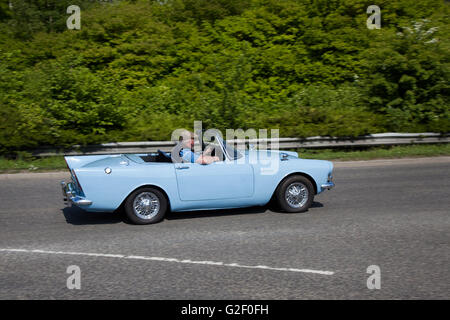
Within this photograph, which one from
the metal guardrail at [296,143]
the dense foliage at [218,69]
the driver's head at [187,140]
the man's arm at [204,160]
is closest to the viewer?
the man's arm at [204,160]

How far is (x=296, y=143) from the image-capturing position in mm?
14766

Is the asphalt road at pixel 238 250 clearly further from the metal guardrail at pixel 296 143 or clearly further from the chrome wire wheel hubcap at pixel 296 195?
the metal guardrail at pixel 296 143

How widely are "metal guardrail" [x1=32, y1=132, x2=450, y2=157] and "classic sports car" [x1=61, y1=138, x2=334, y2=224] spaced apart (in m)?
5.32

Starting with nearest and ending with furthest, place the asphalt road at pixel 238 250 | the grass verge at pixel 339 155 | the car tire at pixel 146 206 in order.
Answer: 1. the asphalt road at pixel 238 250
2. the car tire at pixel 146 206
3. the grass verge at pixel 339 155

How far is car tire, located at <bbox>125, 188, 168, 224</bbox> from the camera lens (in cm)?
754

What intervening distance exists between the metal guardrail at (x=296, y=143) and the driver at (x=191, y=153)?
586 centimetres

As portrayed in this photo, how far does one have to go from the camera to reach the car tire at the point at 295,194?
26.7 ft

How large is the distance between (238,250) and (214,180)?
163cm

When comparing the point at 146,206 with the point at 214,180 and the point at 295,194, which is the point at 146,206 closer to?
the point at 214,180

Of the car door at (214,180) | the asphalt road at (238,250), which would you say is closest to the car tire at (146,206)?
the asphalt road at (238,250)

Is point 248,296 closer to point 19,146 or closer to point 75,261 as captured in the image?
point 75,261

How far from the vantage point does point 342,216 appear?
8.09 metres

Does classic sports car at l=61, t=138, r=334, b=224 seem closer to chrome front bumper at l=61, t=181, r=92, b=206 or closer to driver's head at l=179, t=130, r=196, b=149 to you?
chrome front bumper at l=61, t=181, r=92, b=206

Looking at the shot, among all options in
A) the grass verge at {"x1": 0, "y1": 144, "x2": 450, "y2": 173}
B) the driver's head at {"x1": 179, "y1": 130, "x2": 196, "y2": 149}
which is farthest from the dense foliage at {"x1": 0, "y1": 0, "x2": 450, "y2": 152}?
the driver's head at {"x1": 179, "y1": 130, "x2": 196, "y2": 149}
